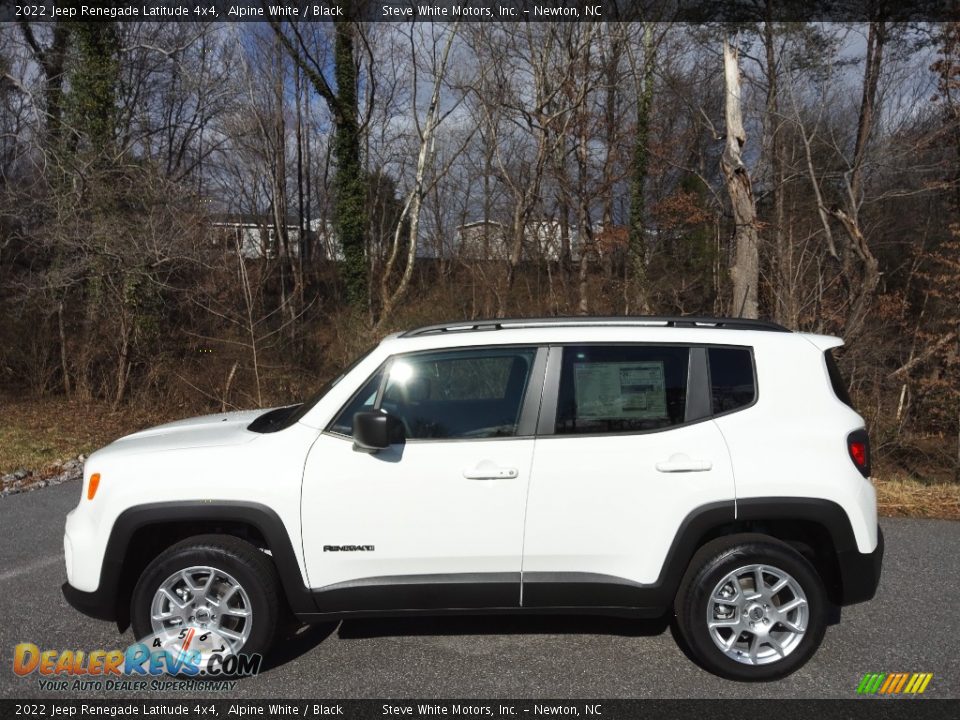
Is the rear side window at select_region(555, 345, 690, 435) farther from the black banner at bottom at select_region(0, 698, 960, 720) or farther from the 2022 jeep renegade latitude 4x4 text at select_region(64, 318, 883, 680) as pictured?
the black banner at bottom at select_region(0, 698, 960, 720)

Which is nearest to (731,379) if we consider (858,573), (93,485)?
(858,573)

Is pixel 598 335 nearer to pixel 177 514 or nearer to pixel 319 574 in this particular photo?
pixel 319 574

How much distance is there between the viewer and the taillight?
376cm

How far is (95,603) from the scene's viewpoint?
3.70 metres

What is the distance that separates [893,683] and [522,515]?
199cm

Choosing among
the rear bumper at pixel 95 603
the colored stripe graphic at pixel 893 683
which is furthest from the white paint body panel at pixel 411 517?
the colored stripe graphic at pixel 893 683

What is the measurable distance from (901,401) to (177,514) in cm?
1399

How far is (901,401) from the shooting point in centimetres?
1401

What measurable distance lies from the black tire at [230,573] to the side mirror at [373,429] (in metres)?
0.83

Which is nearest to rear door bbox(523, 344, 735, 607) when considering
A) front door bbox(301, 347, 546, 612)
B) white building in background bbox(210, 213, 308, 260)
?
front door bbox(301, 347, 546, 612)

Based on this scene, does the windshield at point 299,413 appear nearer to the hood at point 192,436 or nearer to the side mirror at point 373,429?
the hood at point 192,436

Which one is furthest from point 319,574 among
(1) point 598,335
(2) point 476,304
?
(2) point 476,304

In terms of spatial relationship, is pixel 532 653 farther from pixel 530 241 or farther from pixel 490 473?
pixel 530 241

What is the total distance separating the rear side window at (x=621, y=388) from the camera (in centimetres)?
379
